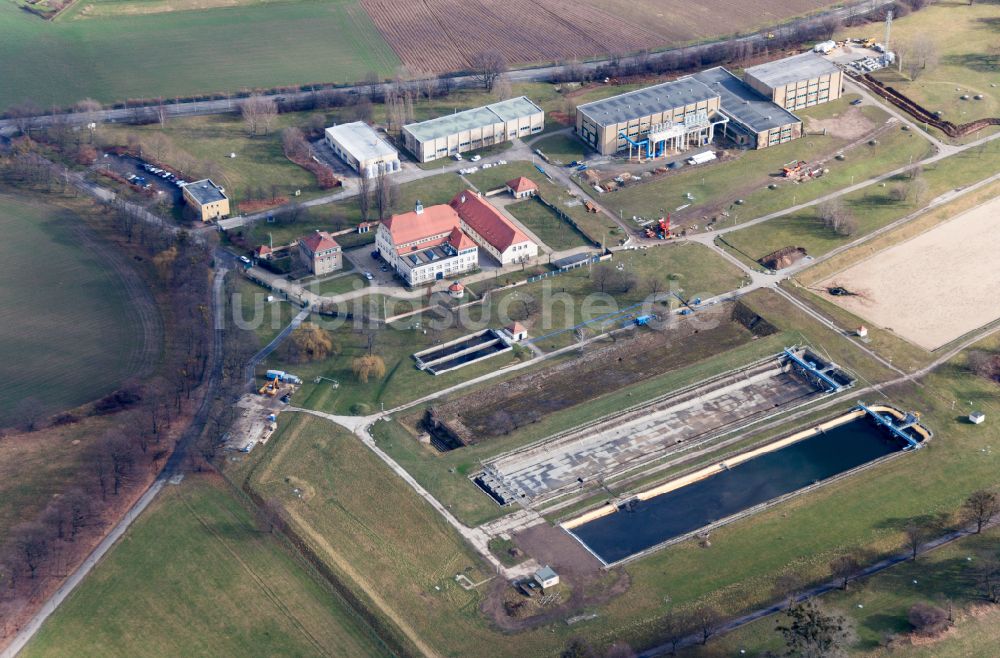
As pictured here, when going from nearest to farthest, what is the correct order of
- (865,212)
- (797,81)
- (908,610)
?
(908,610)
(865,212)
(797,81)

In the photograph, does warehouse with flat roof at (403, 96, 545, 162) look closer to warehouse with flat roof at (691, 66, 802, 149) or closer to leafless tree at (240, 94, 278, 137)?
leafless tree at (240, 94, 278, 137)

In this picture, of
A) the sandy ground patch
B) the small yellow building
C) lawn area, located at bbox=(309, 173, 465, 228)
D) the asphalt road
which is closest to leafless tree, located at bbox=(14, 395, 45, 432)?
the small yellow building

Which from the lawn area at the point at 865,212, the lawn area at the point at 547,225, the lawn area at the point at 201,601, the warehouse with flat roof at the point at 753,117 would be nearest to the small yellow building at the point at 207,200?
the lawn area at the point at 547,225

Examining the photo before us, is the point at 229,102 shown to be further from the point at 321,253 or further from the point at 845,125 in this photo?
the point at 845,125

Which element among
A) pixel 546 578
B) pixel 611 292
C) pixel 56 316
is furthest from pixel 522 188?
pixel 546 578

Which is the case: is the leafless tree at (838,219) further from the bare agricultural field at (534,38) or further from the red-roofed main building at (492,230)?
the bare agricultural field at (534,38)
